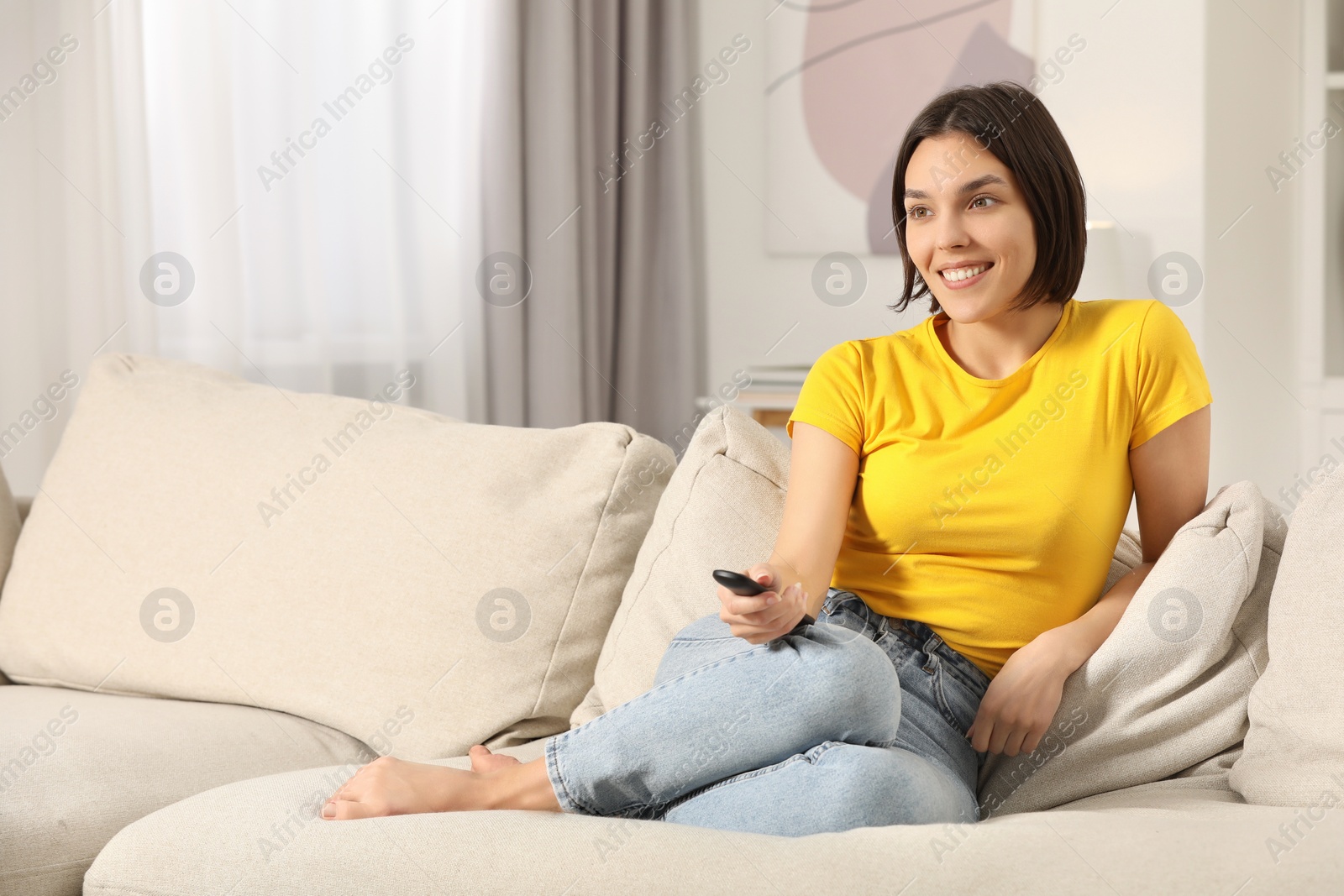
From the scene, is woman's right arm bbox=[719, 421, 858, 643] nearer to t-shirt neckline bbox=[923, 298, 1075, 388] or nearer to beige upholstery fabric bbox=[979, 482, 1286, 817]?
t-shirt neckline bbox=[923, 298, 1075, 388]

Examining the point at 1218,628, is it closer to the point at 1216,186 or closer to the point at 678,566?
the point at 678,566

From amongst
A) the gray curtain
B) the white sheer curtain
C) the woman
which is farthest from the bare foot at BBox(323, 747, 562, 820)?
the gray curtain

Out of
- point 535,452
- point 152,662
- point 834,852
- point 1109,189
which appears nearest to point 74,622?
point 152,662

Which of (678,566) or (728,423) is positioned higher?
(728,423)

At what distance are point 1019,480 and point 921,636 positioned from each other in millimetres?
197

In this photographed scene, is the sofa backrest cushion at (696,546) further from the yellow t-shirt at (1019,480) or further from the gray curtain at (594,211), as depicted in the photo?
the gray curtain at (594,211)

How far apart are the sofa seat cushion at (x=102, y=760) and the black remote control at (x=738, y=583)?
519 mm

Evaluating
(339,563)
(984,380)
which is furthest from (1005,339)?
(339,563)

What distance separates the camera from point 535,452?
1.54 meters

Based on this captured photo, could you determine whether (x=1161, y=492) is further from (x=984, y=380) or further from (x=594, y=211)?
(x=594, y=211)

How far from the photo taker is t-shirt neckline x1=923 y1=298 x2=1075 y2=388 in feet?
4.34

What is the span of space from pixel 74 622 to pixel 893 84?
8.09ft

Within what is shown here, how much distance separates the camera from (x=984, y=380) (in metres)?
1.34

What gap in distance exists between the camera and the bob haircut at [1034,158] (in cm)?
129
